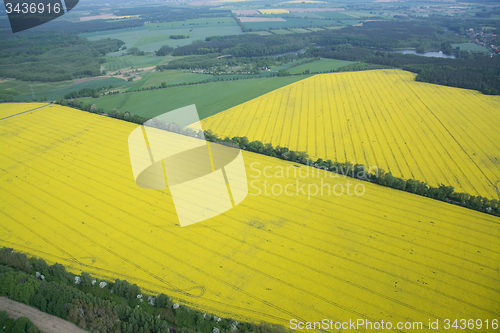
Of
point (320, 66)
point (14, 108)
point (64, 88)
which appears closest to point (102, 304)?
point (14, 108)

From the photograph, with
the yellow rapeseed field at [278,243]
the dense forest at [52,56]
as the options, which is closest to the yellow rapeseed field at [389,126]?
the yellow rapeseed field at [278,243]

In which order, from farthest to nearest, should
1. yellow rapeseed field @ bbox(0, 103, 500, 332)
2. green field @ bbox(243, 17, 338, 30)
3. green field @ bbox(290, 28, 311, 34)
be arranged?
green field @ bbox(243, 17, 338, 30), green field @ bbox(290, 28, 311, 34), yellow rapeseed field @ bbox(0, 103, 500, 332)

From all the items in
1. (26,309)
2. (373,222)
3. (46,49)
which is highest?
(46,49)

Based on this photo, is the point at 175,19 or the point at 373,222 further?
the point at 175,19

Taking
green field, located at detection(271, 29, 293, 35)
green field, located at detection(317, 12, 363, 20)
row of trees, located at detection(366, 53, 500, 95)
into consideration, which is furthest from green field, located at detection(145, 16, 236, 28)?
row of trees, located at detection(366, 53, 500, 95)

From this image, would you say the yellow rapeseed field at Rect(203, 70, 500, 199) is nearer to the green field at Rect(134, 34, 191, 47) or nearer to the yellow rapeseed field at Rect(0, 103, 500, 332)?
the yellow rapeseed field at Rect(0, 103, 500, 332)

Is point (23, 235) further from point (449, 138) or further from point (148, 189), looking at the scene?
point (449, 138)

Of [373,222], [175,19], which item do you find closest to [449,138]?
[373,222]
